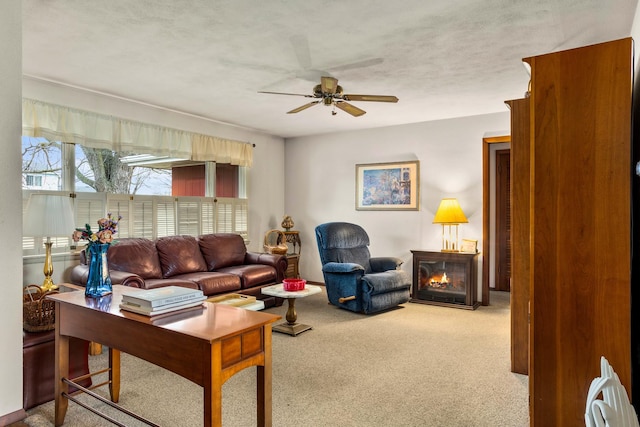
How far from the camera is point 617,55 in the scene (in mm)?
1684

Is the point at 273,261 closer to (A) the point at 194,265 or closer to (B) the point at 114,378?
(A) the point at 194,265

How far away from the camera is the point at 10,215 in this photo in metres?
2.42

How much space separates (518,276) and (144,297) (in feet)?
8.49

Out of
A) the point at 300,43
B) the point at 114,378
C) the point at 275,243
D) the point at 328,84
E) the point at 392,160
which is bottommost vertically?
the point at 114,378

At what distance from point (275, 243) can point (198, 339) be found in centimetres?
529

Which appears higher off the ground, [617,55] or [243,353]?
[617,55]

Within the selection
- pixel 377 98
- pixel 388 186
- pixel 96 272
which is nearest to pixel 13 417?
pixel 96 272

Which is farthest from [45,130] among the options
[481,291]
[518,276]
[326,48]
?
[481,291]

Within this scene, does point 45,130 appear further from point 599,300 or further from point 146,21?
point 599,300

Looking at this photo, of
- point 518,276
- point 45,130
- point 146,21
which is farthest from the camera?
point 45,130

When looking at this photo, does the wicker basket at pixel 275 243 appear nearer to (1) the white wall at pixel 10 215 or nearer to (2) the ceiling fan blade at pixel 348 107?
(2) the ceiling fan blade at pixel 348 107

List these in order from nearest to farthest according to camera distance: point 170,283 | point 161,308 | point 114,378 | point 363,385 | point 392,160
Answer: point 161,308 < point 114,378 < point 363,385 < point 170,283 < point 392,160

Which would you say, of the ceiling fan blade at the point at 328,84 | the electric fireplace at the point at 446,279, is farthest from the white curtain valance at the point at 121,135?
the electric fireplace at the point at 446,279

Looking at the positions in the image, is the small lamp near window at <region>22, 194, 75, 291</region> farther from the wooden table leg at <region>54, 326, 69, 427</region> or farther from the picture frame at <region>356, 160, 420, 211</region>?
the picture frame at <region>356, 160, 420, 211</region>
